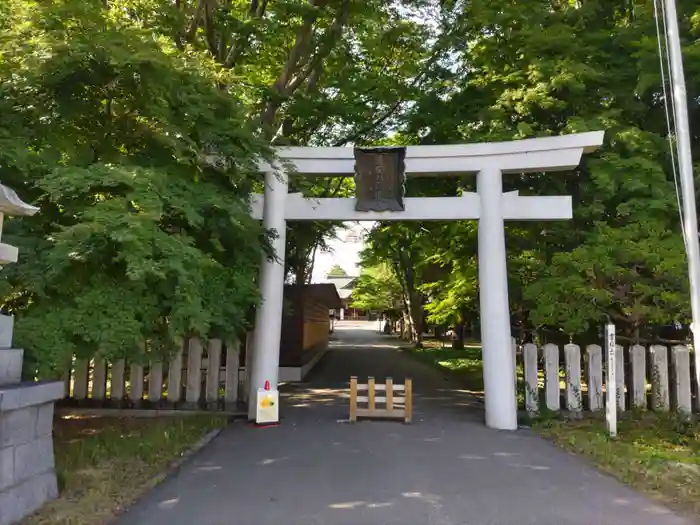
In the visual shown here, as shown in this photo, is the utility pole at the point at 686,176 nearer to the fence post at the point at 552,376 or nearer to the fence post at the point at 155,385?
the fence post at the point at 552,376

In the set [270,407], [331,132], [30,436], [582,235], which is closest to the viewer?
[30,436]

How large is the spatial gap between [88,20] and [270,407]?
6192 mm

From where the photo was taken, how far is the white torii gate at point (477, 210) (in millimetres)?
9156

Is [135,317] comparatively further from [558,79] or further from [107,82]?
[558,79]

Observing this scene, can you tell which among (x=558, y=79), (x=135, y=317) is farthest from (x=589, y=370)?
(x=135, y=317)

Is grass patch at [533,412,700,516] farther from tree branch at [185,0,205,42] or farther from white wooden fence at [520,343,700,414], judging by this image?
tree branch at [185,0,205,42]

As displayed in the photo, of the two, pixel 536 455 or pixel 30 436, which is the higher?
pixel 30 436

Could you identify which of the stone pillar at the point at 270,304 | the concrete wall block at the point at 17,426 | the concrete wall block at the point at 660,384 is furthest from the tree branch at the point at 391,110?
the concrete wall block at the point at 17,426

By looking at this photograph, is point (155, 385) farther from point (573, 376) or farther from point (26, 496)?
point (573, 376)

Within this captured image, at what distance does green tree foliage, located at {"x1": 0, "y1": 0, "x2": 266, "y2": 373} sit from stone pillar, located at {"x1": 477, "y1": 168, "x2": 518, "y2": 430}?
3903 millimetres

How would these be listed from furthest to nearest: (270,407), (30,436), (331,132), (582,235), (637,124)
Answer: (331,132) → (637,124) → (582,235) → (270,407) → (30,436)

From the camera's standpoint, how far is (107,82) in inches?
294

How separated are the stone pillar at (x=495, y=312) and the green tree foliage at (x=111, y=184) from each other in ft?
12.8

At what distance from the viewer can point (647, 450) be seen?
7387 millimetres
